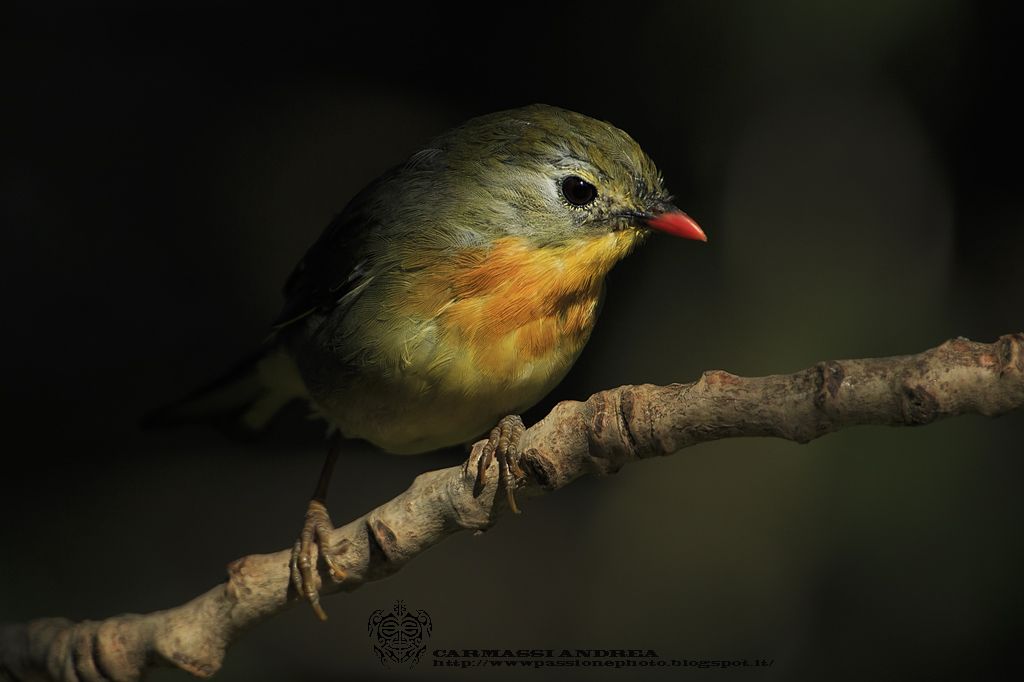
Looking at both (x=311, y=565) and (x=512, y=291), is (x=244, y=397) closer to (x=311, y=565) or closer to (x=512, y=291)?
(x=311, y=565)

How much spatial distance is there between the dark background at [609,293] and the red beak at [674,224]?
847mm

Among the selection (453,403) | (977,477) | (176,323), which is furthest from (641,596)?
(176,323)

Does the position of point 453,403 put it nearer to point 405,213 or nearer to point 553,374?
point 553,374

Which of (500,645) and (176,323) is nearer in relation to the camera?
(500,645)

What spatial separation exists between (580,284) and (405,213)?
43cm

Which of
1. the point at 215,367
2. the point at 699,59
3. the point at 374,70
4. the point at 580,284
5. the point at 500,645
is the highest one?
the point at 699,59

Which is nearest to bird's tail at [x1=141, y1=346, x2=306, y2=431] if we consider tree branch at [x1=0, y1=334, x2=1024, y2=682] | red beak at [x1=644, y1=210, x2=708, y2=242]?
tree branch at [x1=0, y1=334, x2=1024, y2=682]

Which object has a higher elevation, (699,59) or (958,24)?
(958,24)

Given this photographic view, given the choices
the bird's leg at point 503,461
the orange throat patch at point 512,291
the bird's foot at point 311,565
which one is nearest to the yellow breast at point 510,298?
the orange throat patch at point 512,291

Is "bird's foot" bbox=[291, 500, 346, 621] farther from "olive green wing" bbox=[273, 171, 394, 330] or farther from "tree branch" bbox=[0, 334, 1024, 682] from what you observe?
"olive green wing" bbox=[273, 171, 394, 330]

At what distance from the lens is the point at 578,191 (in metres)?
1.95

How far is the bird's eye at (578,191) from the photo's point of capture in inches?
76.7

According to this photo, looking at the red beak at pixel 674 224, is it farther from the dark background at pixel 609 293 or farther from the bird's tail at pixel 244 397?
the bird's tail at pixel 244 397

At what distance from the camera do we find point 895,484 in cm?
273
